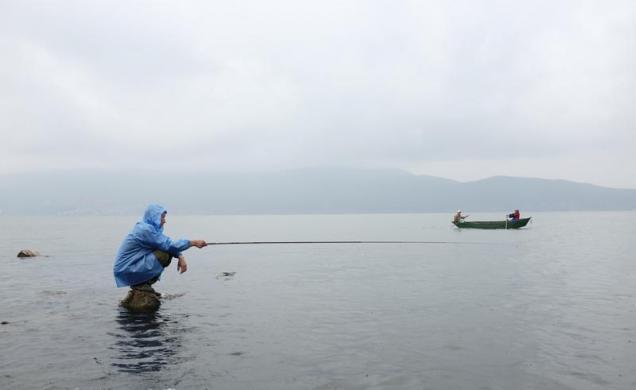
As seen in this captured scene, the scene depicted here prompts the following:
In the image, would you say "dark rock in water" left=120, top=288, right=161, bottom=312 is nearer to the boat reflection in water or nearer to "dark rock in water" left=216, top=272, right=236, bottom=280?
the boat reflection in water

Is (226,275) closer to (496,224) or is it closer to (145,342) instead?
(145,342)

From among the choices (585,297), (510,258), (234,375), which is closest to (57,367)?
(234,375)

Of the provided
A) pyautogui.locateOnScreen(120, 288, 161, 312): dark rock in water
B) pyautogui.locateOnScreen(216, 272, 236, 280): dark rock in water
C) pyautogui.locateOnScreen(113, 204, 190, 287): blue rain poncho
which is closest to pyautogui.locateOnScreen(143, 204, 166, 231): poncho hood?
pyautogui.locateOnScreen(113, 204, 190, 287): blue rain poncho

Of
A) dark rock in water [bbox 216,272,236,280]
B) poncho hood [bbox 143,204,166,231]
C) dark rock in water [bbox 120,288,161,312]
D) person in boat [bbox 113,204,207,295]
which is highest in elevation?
poncho hood [bbox 143,204,166,231]

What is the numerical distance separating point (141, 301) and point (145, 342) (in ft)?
14.3

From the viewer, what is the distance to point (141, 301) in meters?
17.3

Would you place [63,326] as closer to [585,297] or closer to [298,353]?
[298,353]

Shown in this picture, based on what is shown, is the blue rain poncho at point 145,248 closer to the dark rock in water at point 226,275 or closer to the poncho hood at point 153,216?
the poncho hood at point 153,216

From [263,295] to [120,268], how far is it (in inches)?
293

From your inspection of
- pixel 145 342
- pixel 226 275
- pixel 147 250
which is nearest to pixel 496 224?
pixel 226 275

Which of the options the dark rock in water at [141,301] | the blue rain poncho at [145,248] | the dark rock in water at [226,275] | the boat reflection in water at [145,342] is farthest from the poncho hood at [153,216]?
the dark rock in water at [226,275]

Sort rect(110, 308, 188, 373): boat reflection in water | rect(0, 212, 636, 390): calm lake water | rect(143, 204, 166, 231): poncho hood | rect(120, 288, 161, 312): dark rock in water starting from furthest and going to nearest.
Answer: rect(120, 288, 161, 312): dark rock in water
rect(143, 204, 166, 231): poncho hood
rect(110, 308, 188, 373): boat reflection in water
rect(0, 212, 636, 390): calm lake water

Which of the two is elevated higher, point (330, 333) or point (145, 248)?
point (145, 248)

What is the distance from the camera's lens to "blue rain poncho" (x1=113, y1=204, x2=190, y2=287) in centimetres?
1557
